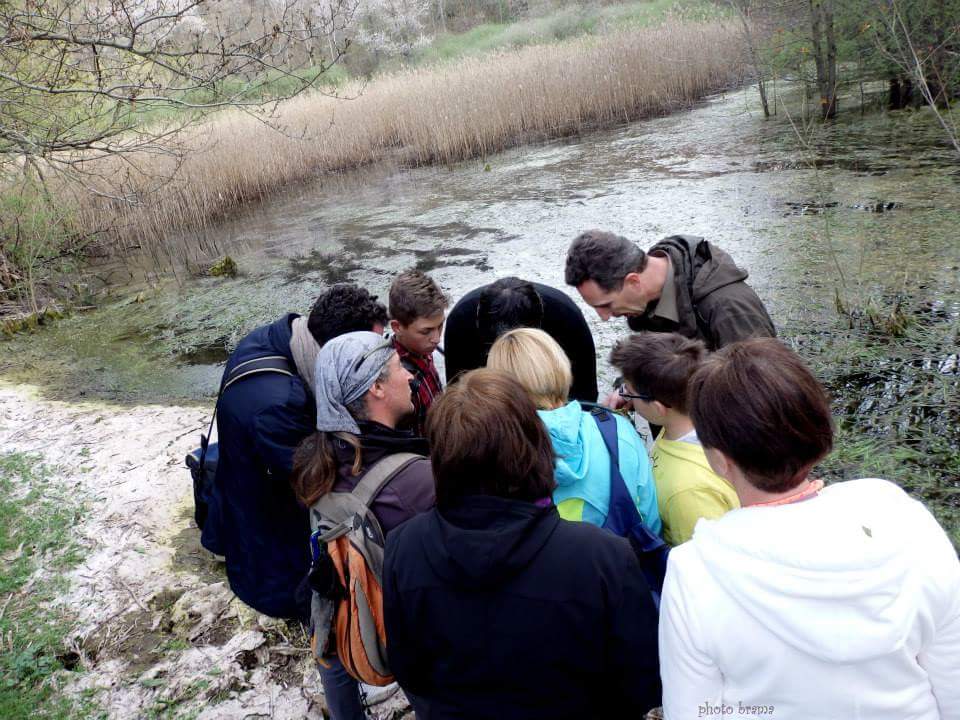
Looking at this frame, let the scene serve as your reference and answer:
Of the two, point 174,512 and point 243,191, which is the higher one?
point 243,191

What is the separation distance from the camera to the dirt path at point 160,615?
2.19 m

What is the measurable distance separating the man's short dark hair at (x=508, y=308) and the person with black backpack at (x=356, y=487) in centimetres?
78

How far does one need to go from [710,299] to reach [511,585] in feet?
4.71

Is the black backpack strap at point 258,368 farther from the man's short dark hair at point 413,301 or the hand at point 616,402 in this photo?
the hand at point 616,402

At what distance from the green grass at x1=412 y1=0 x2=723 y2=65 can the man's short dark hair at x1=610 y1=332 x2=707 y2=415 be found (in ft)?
67.0

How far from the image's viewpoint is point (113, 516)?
3271 mm

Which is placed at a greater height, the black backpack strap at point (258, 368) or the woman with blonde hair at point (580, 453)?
the black backpack strap at point (258, 368)

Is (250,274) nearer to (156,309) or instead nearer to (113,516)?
(156,309)

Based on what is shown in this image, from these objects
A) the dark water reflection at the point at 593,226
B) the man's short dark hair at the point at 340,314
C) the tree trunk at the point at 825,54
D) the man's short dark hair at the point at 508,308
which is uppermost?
the tree trunk at the point at 825,54

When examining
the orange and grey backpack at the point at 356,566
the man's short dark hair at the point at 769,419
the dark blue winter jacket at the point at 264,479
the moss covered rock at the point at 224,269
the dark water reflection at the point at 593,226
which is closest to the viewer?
the man's short dark hair at the point at 769,419

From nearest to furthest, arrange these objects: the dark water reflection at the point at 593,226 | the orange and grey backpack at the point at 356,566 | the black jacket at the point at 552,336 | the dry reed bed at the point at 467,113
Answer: the orange and grey backpack at the point at 356,566 → the black jacket at the point at 552,336 → the dark water reflection at the point at 593,226 → the dry reed bed at the point at 467,113

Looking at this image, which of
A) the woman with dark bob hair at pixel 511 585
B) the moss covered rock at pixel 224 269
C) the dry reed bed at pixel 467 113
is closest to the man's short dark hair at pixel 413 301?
the woman with dark bob hair at pixel 511 585

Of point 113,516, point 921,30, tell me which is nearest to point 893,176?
point 921,30

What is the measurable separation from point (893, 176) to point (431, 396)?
608 centimetres
